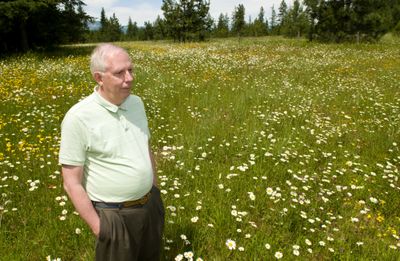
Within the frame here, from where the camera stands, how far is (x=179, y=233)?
3.88 m

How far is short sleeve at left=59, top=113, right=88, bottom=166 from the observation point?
2221 millimetres

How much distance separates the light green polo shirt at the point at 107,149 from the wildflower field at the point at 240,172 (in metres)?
1.32

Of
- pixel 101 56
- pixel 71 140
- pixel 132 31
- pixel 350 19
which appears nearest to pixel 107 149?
pixel 71 140

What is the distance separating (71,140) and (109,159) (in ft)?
1.03

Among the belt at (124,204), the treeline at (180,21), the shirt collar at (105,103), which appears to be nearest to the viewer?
the shirt collar at (105,103)

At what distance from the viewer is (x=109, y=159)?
94.3 inches

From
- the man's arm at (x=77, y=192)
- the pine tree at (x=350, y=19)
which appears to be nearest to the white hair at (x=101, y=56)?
the man's arm at (x=77, y=192)

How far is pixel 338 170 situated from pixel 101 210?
15.2ft

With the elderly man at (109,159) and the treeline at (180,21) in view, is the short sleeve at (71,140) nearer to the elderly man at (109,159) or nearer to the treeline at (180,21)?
the elderly man at (109,159)

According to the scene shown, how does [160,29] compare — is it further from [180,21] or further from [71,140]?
[71,140]

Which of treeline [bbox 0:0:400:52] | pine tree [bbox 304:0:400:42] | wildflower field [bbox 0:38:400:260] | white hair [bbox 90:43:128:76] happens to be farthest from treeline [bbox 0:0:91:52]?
pine tree [bbox 304:0:400:42]

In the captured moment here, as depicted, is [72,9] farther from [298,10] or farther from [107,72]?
[298,10]

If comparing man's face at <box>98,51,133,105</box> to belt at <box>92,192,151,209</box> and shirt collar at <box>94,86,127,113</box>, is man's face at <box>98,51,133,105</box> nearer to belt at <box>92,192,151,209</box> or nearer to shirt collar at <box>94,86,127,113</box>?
shirt collar at <box>94,86,127,113</box>

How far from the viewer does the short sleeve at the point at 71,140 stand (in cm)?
222
